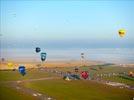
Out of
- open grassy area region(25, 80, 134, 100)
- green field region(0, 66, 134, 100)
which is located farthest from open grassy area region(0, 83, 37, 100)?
open grassy area region(25, 80, 134, 100)

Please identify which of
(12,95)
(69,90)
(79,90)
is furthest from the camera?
(79,90)

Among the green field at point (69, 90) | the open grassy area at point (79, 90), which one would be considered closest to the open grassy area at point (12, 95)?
the green field at point (69, 90)

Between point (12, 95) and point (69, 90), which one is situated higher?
point (69, 90)

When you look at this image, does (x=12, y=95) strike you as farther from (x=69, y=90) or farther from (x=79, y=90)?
(x=79, y=90)

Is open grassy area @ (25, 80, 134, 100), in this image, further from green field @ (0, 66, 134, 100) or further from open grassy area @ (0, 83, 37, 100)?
open grassy area @ (0, 83, 37, 100)

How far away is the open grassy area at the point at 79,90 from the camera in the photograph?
50.3 m

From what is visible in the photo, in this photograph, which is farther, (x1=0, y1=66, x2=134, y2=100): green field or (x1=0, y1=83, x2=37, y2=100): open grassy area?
(x1=0, y1=66, x2=134, y2=100): green field

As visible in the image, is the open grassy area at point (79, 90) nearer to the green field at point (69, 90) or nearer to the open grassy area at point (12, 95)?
the green field at point (69, 90)

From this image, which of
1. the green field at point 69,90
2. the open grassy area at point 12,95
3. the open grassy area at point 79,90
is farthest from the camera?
the open grassy area at point 79,90

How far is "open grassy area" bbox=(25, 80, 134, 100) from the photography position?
50.3 metres

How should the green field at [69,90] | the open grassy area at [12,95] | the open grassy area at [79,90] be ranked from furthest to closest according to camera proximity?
the open grassy area at [79,90] < the green field at [69,90] < the open grassy area at [12,95]

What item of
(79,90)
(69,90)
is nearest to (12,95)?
(69,90)

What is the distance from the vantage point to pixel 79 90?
5722cm

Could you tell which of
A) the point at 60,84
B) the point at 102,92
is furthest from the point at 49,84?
the point at 102,92
